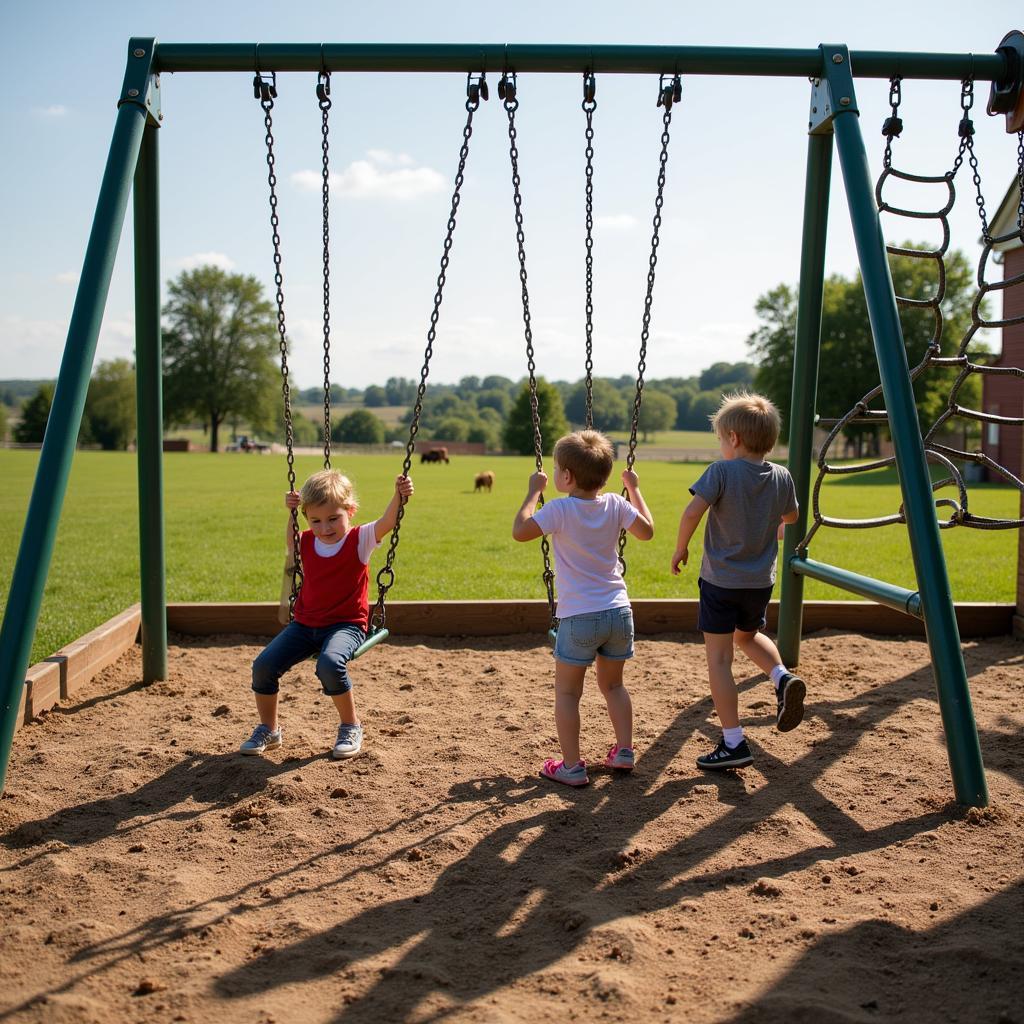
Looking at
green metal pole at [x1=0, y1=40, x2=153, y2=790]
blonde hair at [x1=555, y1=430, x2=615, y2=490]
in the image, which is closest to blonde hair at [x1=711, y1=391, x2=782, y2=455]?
blonde hair at [x1=555, y1=430, x2=615, y2=490]

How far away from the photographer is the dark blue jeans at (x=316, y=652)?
4176 mm

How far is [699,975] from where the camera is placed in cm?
252

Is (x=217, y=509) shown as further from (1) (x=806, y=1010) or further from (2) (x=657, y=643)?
(1) (x=806, y=1010)

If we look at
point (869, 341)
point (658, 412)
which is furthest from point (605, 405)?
point (869, 341)

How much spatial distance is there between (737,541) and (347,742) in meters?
1.92

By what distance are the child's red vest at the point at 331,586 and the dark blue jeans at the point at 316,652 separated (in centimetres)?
4

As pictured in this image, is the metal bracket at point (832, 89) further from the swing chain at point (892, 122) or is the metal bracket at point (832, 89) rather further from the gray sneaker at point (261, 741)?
the gray sneaker at point (261, 741)

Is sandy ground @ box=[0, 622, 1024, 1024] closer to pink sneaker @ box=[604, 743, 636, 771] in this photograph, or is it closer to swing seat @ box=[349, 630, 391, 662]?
pink sneaker @ box=[604, 743, 636, 771]

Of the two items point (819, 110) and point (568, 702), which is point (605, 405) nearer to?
point (819, 110)

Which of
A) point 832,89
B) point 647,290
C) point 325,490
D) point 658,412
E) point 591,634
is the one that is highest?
point 658,412

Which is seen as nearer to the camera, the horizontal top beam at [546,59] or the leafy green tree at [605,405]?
the horizontal top beam at [546,59]

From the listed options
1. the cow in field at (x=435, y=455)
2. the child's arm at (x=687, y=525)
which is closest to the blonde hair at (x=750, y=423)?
the child's arm at (x=687, y=525)

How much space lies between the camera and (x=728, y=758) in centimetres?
407

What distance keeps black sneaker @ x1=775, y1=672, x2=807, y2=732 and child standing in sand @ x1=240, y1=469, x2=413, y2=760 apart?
71.8 inches
